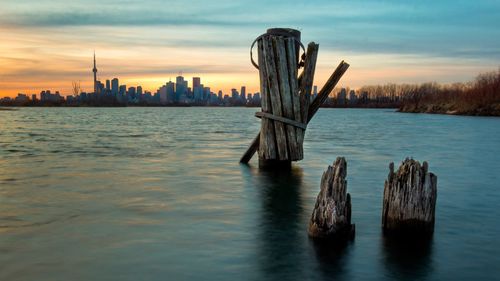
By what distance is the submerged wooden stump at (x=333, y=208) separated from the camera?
23.0 ft

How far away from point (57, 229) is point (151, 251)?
1.98m

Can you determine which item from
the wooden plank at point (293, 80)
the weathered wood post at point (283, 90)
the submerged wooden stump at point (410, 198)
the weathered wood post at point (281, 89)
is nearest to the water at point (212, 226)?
the submerged wooden stump at point (410, 198)

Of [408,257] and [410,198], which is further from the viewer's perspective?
[410,198]

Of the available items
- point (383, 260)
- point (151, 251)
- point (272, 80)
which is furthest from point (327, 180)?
point (272, 80)

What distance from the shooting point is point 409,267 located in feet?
20.6

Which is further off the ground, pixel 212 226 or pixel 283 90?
pixel 283 90

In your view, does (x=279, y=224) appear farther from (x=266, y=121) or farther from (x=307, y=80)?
(x=307, y=80)

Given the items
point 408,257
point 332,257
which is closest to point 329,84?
point 408,257

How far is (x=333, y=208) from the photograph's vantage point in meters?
6.98

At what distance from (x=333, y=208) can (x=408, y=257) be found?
113 cm

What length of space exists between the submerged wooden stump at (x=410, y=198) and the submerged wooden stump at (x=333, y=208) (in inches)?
28.8

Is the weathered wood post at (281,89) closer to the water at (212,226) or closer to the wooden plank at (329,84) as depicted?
the wooden plank at (329,84)

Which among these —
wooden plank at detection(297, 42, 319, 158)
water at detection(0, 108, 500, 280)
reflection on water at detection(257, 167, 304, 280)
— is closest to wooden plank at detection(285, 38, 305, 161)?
wooden plank at detection(297, 42, 319, 158)

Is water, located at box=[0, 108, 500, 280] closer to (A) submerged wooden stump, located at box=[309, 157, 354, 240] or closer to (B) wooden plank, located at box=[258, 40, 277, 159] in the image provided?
(A) submerged wooden stump, located at box=[309, 157, 354, 240]
